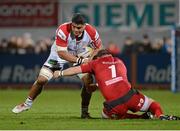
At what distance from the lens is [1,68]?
2944cm

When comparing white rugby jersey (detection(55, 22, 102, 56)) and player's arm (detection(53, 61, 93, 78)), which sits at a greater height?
white rugby jersey (detection(55, 22, 102, 56))

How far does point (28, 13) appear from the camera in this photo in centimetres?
3450

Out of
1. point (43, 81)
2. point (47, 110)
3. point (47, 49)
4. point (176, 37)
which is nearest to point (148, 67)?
point (176, 37)

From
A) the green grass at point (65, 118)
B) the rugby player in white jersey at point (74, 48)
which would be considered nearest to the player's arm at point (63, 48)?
the rugby player in white jersey at point (74, 48)

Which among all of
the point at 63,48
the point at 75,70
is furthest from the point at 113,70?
the point at 63,48

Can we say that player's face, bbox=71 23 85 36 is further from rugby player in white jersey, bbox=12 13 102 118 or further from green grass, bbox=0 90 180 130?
green grass, bbox=0 90 180 130

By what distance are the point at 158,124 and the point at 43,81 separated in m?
3.06

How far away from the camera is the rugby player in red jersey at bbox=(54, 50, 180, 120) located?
14406 mm

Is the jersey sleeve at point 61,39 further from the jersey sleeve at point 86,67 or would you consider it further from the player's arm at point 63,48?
the jersey sleeve at point 86,67

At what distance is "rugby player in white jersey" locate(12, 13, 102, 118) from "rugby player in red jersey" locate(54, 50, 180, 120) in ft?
1.19

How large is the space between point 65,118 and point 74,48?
135cm

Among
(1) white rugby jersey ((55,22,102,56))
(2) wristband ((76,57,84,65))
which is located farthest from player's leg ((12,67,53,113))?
(2) wristband ((76,57,84,65))

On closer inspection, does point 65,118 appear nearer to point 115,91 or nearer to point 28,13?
point 115,91

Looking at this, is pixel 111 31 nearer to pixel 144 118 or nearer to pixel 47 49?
pixel 47 49
